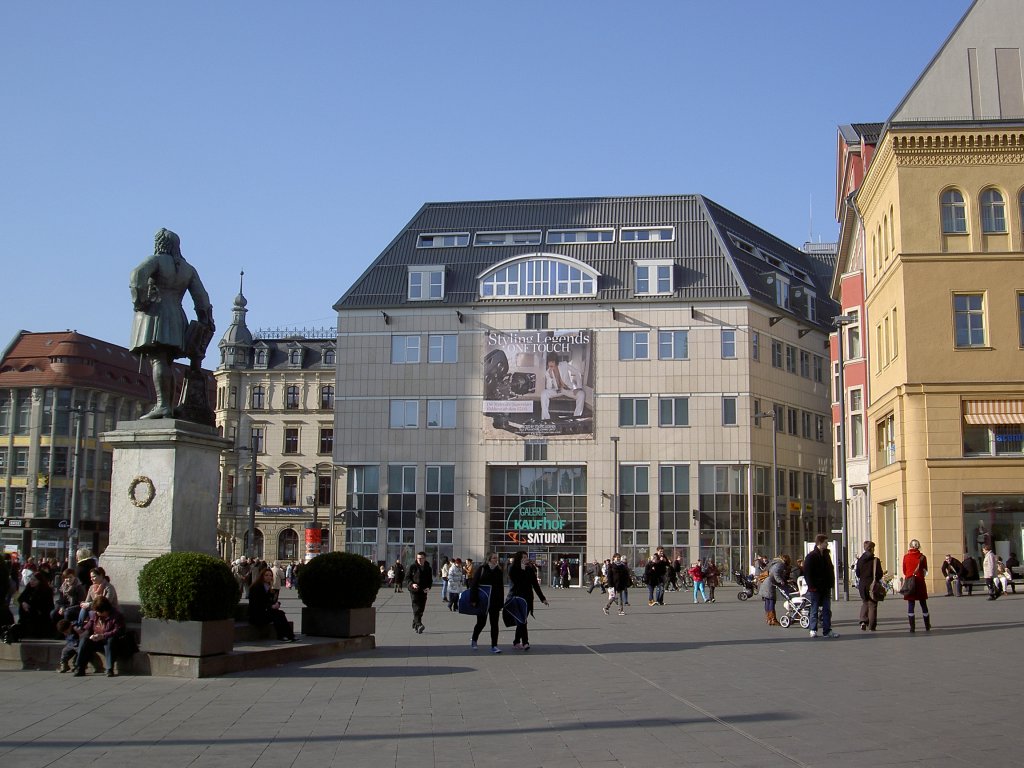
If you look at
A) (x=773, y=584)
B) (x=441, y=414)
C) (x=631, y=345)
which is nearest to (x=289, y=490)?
(x=441, y=414)

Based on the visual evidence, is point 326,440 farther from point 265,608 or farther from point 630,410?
point 265,608

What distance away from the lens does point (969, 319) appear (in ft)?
116

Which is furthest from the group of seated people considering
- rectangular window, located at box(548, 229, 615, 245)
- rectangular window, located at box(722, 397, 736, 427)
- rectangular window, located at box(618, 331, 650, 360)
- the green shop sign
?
rectangular window, located at box(548, 229, 615, 245)

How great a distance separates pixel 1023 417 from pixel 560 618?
598 inches

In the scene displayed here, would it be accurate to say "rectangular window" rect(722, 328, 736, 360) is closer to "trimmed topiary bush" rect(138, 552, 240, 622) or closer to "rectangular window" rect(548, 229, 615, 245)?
"rectangular window" rect(548, 229, 615, 245)

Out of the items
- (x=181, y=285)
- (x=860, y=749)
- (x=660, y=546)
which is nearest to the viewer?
(x=860, y=749)

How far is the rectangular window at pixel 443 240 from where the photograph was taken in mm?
73438

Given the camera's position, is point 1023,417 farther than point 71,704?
Yes

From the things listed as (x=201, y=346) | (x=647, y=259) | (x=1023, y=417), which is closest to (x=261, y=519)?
(x=647, y=259)

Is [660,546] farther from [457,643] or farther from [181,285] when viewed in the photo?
[181,285]

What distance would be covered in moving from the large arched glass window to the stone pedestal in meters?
52.6

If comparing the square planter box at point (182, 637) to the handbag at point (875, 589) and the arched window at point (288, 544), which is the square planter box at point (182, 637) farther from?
the arched window at point (288, 544)

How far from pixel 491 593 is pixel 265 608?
3948 mm

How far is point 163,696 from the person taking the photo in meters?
13.3
